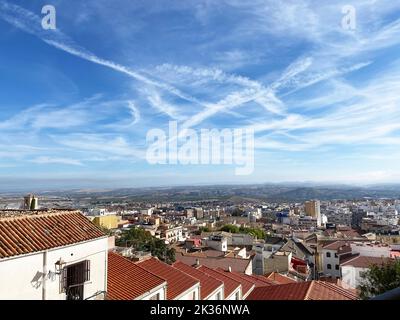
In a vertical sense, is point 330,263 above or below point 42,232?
below

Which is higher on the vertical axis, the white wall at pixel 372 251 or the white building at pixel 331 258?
the white wall at pixel 372 251

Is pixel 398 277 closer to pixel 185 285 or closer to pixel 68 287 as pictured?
pixel 185 285

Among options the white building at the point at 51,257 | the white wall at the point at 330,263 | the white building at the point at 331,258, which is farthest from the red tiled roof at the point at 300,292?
the white wall at the point at 330,263

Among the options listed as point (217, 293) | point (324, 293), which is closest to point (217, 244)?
point (324, 293)

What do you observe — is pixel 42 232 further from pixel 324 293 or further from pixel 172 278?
pixel 324 293

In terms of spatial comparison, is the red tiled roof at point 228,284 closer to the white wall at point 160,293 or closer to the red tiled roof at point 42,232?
the white wall at point 160,293
